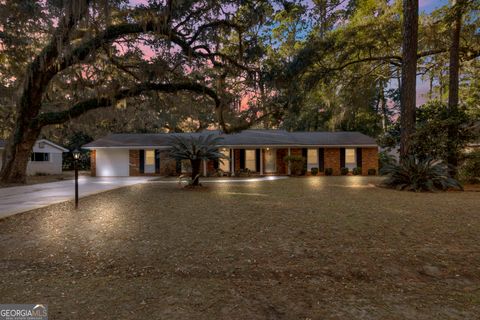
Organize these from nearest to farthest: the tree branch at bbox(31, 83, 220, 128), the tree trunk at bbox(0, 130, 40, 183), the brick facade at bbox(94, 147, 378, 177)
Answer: the tree branch at bbox(31, 83, 220, 128) < the tree trunk at bbox(0, 130, 40, 183) < the brick facade at bbox(94, 147, 378, 177)

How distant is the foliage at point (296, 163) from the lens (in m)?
19.6

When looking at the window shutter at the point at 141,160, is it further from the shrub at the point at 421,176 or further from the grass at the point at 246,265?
the shrub at the point at 421,176

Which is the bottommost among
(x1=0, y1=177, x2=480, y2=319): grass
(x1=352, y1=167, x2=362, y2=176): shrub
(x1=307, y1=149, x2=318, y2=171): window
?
(x1=0, y1=177, x2=480, y2=319): grass

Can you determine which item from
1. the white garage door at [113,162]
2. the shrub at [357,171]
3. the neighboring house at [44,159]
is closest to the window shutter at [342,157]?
the shrub at [357,171]

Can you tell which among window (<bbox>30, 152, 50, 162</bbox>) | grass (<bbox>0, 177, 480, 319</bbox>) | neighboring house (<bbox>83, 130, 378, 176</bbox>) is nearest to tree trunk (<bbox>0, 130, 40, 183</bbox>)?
neighboring house (<bbox>83, 130, 378, 176</bbox>)

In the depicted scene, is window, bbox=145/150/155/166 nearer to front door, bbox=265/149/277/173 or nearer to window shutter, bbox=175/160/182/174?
window shutter, bbox=175/160/182/174

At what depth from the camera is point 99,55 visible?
13.2 meters

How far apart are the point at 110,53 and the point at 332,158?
16.1 m

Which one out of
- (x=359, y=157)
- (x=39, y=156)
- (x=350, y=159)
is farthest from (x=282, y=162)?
(x=39, y=156)

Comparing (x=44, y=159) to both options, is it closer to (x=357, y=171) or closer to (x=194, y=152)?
(x=194, y=152)

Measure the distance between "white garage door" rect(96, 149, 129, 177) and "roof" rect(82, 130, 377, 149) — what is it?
2.23 feet

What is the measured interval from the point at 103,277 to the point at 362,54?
1538cm

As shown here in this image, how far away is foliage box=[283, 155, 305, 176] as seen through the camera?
771 inches

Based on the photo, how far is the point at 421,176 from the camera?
10602mm
